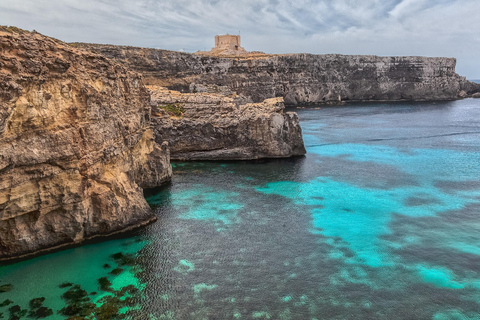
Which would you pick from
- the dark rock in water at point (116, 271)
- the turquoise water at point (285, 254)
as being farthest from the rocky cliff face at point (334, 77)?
the dark rock in water at point (116, 271)

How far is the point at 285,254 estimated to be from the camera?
22406 mm

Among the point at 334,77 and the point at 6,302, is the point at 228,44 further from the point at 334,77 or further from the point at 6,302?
the point at 6,302

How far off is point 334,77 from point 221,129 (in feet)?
291

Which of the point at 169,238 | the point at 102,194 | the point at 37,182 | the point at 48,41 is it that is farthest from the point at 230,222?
the point at 48,41

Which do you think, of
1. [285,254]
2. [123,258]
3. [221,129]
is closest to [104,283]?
[123,258]

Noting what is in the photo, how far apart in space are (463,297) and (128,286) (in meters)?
17.4

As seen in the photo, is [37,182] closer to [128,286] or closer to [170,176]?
[128,286]

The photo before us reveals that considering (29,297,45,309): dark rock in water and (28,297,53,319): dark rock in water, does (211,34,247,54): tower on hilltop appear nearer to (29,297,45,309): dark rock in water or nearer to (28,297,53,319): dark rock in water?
(29,297,45,309): dark rock in water

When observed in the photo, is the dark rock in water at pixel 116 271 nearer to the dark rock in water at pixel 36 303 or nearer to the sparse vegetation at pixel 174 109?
the dark rock in water at pixel 36 303

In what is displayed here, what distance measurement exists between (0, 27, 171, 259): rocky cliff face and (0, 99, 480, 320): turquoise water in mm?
1848

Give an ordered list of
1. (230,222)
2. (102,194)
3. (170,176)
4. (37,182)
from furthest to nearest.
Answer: (170,176) → (230,222) → (102,194) → (37,182)

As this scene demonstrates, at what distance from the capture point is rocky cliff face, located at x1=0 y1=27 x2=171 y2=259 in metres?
19.3

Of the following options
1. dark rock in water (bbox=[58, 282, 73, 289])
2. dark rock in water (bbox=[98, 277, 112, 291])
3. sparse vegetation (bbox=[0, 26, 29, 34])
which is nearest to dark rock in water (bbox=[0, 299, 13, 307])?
dark rock in water (bbox=[58, 282, 73, 289])

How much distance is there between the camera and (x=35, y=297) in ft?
59.2
